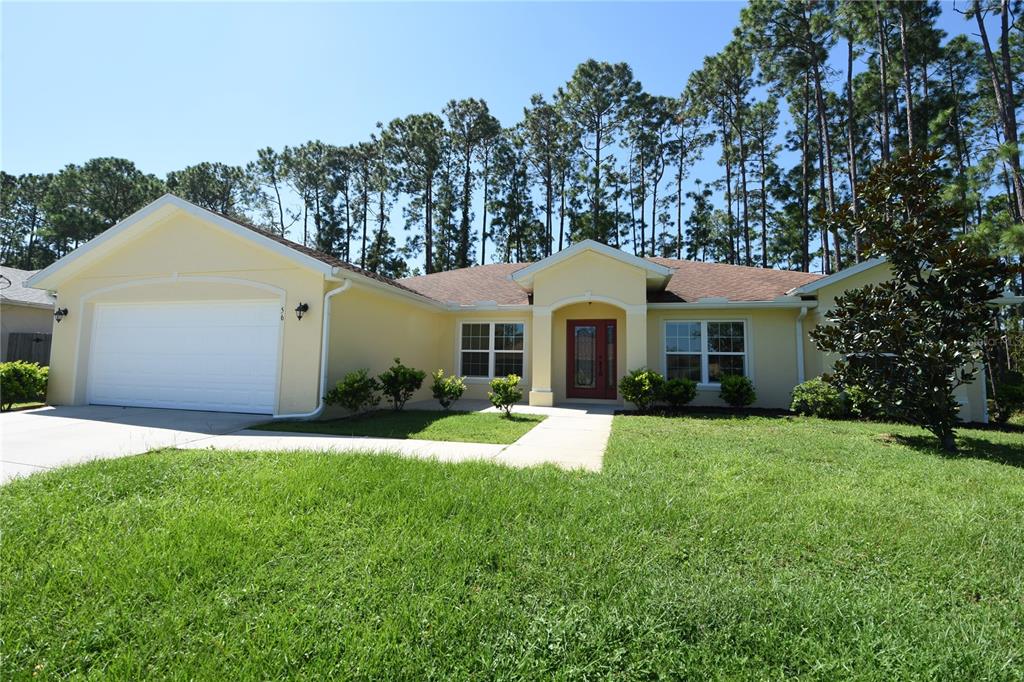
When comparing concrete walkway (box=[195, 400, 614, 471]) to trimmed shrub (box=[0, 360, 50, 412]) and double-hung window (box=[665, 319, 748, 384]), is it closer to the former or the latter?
double-hung window (box=[665, 319, 748, 384])

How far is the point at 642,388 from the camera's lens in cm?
1029

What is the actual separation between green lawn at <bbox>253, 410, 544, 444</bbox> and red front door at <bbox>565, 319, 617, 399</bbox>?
340cm

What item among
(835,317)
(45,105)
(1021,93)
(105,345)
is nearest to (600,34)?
(835,317)

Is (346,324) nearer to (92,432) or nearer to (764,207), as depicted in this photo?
(92,432)

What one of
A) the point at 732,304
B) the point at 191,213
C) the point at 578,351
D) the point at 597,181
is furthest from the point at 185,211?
the point at 597,181

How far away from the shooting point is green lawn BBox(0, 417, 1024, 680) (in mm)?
2111

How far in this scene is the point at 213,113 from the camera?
10.7 meters

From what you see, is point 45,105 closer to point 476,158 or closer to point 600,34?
point 600,34

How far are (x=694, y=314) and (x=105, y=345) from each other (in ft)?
48.2

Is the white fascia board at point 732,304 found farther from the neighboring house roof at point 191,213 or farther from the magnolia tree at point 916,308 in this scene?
the neighboring house roof at point 191,213

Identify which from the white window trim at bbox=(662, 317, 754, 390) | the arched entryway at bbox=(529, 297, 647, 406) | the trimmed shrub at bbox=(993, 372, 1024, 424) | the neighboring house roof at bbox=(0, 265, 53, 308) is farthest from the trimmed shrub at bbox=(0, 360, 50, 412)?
the trimmed shrub at bbox=(993, 372, 1024, 424)

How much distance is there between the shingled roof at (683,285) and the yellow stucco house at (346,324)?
0.12 m

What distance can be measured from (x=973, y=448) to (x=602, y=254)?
25.6ft

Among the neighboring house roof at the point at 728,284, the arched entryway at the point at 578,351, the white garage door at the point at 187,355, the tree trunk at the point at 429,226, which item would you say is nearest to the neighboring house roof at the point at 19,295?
the white garage door at the point at 187,355
